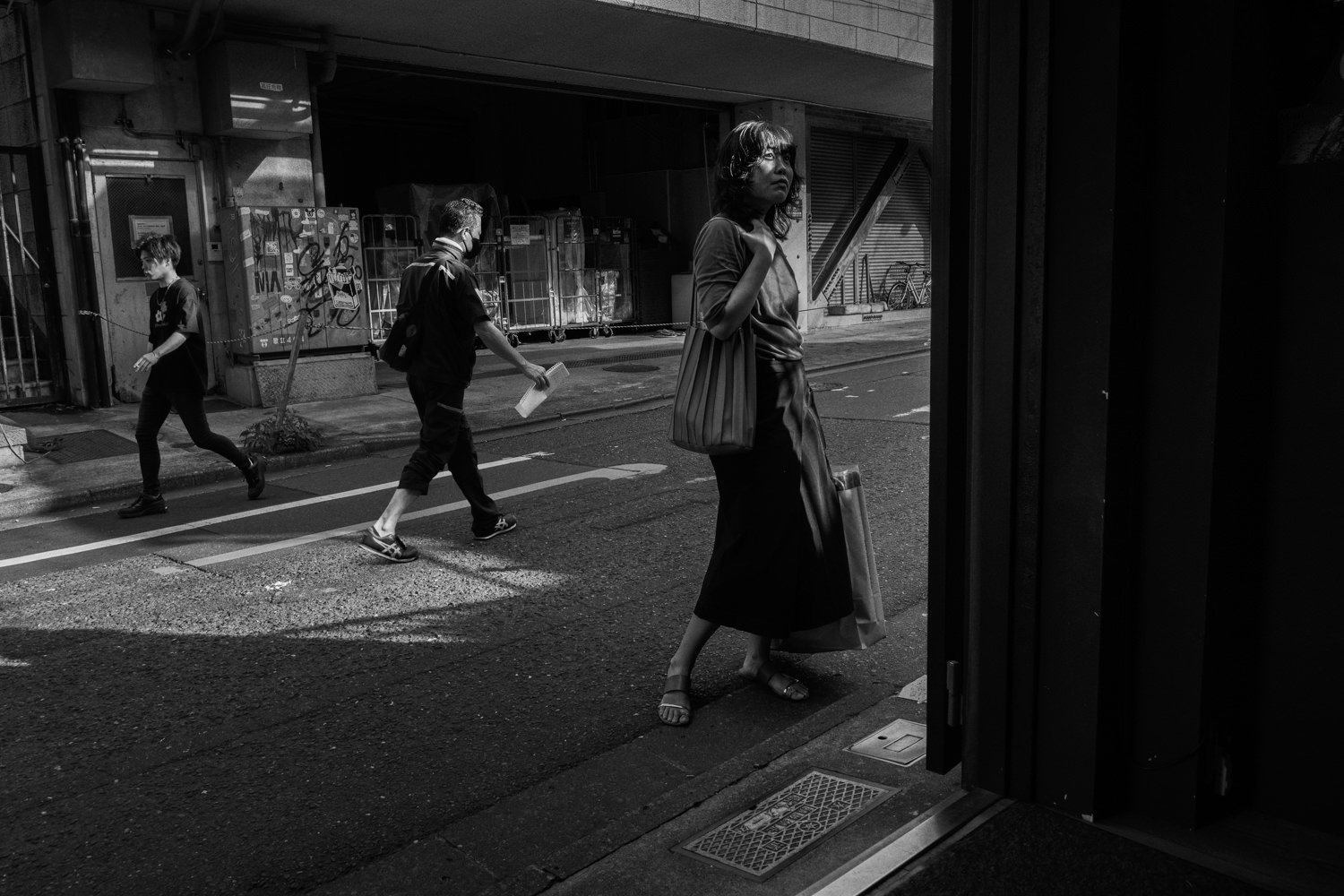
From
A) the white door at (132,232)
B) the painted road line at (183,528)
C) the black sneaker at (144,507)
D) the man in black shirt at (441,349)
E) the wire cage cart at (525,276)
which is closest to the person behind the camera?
the man in black shirt at (441,349)

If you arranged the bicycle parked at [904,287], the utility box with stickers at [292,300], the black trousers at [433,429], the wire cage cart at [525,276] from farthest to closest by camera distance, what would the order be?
1. the bicycle parked at [904,287]
2. the wire cage cart at [525,276]
3. the utility box with stickers at [292,300]
4. the black trousers at [433,429]

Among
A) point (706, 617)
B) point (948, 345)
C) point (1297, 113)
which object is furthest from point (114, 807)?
point (1297, 113)

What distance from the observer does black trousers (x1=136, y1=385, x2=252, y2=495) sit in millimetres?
7883

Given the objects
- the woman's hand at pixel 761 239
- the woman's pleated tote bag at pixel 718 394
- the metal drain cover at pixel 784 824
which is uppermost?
the woman's hand at pixel 761 239

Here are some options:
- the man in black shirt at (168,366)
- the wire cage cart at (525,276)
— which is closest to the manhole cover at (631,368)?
the wire cage cart at (525,276)

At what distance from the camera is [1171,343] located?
2.74 metres

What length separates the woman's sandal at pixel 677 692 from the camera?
4098 mm

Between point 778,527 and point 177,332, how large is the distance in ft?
17.6

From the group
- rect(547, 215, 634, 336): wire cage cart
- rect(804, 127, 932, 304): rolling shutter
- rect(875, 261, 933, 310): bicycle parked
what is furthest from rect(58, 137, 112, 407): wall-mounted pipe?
rect(875, 261, 933, 310): bicycle parked

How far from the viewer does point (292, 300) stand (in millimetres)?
13227

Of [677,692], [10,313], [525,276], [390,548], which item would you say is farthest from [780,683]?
[525,276]

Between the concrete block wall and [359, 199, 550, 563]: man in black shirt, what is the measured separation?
805cm

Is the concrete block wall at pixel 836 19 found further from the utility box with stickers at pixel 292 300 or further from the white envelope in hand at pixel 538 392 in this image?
the white envelope in hand at pixel 538 392

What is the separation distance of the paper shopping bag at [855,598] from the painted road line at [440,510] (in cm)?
382
